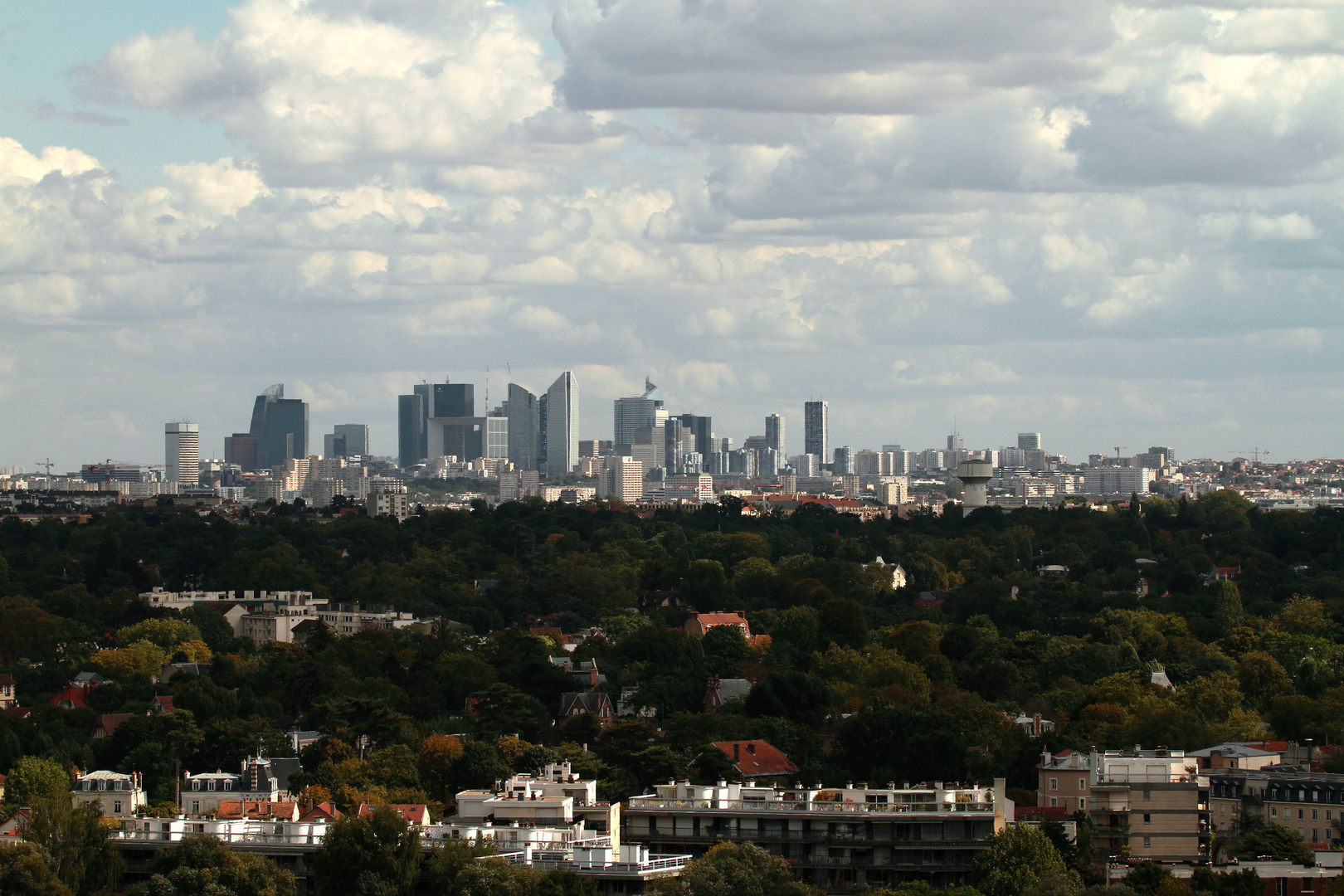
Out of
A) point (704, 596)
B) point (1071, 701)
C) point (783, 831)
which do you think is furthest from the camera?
point (704, 596)

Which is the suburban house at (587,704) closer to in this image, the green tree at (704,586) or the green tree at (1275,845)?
the green tree at (1275,845)

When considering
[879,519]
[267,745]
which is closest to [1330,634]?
[267,745]

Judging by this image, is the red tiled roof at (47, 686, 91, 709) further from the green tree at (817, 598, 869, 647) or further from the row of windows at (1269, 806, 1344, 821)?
the row of windows at (1269, 806, 1344, 821)

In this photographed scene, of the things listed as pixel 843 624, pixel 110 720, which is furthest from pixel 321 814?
pixel 843 624

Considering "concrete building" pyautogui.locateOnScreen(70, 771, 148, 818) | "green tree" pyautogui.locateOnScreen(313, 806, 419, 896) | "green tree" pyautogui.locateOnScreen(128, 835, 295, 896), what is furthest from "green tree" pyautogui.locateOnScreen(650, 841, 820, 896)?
"concrete building" pyautogui.locateOnScreen(70, 771, 148, 818)

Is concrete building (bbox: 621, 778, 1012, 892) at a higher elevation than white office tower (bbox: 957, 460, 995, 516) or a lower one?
lower

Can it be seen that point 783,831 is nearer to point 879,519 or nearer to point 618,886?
point 618,886

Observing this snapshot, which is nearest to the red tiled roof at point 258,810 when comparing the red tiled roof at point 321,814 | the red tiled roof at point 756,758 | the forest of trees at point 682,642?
the red tiled roof at point 321,814
